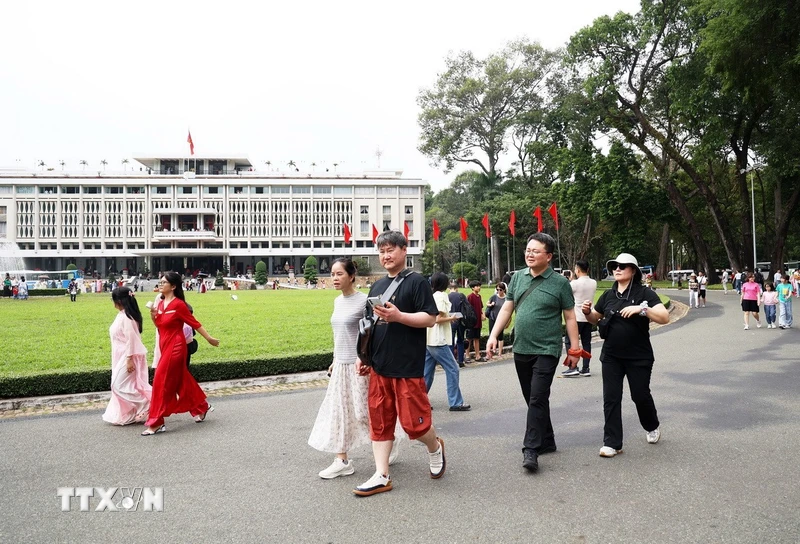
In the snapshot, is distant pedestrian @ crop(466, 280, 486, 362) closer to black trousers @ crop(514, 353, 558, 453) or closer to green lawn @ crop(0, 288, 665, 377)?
green lawn @ crop(0, 288, 665, 377)

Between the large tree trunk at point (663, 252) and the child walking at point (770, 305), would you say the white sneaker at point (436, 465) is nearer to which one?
the child walking at point (770, 305)

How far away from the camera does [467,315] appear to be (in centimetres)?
1033

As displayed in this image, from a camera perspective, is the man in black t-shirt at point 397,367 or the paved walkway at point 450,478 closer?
the paved walkway at point 450,478

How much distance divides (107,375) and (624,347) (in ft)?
23.5

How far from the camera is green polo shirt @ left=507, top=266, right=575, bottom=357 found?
4.93 m

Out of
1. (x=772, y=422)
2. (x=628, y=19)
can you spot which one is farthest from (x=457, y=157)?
(x=772, y=422)

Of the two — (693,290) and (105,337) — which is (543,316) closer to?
(105,337)

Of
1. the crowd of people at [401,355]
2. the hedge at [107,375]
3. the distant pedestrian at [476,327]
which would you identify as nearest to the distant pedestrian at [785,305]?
the distant pedestrian at [476,327]

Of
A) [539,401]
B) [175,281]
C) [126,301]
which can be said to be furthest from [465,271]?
[539,401]

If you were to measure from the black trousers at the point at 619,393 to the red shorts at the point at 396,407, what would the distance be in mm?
1736

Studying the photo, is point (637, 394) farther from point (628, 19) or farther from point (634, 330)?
point (628, 19)

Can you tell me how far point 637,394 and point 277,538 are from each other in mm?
3243

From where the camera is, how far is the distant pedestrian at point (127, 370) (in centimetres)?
671

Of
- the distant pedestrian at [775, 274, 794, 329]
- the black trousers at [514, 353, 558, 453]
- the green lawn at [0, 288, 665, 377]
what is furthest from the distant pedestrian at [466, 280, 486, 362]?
the distant pedestrian at [775, 274, 794, 329]
